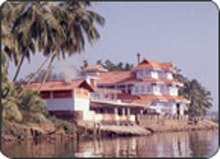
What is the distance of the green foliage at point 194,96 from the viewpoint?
47.1 metres

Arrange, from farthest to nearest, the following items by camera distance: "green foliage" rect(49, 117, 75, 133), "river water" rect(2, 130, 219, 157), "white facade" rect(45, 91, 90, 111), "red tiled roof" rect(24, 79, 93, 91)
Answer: "red tiled roof" rect(24, 79, 93, 91), "white facade" rect(45, 91, 90, 111), "green foliage" rect(49, 117, 75, 133), "river water" rect(2, 130, 219, 157)

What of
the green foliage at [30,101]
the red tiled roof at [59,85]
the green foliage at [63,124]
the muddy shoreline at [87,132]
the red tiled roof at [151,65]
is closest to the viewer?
the muddy shoreline at [87,132]

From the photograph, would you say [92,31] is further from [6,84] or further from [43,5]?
Result: [6,84]

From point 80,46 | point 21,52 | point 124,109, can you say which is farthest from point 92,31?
point 124,109

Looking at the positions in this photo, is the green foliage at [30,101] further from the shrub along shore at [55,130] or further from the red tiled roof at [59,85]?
the red tiled roof at [59,85]

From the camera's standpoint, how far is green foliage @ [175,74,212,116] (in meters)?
47.1

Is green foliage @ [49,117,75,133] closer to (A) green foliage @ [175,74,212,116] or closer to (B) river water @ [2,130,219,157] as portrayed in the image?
(B) river water @ [2,130,219,157]

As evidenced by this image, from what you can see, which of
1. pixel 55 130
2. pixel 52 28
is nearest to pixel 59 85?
pixel 55 130

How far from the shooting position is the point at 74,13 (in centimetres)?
2356

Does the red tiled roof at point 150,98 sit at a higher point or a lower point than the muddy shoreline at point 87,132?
higher

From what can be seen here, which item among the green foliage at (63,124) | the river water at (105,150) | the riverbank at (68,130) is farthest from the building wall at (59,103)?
the river water at (105,150)

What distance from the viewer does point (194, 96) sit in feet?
154

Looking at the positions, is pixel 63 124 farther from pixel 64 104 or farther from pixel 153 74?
pixel 153 74

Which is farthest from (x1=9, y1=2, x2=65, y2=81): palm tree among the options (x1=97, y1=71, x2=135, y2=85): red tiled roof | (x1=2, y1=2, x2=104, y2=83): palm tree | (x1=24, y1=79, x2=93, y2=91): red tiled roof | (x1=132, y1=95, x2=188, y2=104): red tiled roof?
(x1=97, y1=71, x2=135, y2=85): red tiled roof
